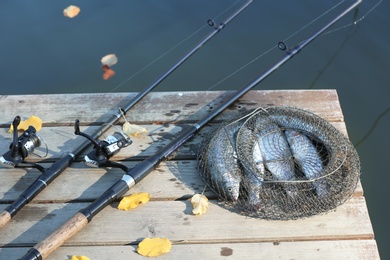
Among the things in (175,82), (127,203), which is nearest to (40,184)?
(127,203)

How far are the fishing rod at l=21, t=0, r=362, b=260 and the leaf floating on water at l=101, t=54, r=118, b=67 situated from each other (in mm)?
2173

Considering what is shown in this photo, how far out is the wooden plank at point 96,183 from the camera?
330cm

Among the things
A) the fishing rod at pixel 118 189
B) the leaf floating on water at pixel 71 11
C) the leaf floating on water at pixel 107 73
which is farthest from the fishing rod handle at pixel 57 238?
the leaf floating on water at pixel 71 11

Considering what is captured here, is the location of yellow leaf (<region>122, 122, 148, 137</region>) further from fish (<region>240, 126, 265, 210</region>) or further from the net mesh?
fish (<region>240, 126, 265, 210</region>)

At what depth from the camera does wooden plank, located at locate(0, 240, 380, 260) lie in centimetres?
295

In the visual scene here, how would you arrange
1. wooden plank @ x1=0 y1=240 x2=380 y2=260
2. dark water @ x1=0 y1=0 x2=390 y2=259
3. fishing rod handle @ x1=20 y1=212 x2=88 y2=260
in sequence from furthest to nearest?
dark water @ x1=0 y1=0 x2=390 y2=259 < wooden plank @ x1=0 y1=240 x2=380 y2=260 < fishing rod handle @ x1=20 y1=212 x2=88 y2=260

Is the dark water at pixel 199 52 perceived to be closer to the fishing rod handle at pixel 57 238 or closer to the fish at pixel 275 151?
the fish at pixel 275 151

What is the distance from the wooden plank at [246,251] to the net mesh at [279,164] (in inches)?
8.0

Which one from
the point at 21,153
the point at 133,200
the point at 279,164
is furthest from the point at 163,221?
the point at 21,153

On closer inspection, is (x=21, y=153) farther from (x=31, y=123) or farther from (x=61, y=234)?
(x=61, y=234)

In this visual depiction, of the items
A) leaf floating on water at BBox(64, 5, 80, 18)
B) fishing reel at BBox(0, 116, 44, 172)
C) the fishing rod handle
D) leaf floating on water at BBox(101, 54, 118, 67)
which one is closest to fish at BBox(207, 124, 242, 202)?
the fishing rod handle

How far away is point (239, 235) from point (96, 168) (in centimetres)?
119

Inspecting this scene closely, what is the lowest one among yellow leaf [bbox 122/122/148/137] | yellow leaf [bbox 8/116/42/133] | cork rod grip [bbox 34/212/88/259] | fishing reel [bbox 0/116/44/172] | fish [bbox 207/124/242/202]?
fish [bbox 207/124/242/202]

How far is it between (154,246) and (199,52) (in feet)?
10.4
